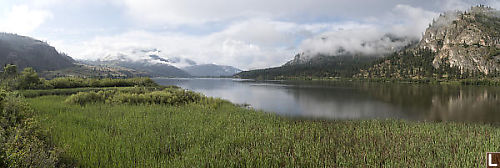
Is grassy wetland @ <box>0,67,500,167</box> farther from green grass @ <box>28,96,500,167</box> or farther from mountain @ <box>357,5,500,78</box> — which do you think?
mountain @ <box>357,5,500,78</box>

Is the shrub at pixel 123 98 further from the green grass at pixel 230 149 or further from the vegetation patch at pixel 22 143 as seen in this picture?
the vegetation patch at pixel 22 143

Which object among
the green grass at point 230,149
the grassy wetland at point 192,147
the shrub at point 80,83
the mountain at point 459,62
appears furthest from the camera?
the mountain at point 459,62

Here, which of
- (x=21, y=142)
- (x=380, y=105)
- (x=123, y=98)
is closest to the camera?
(x=21, y=142)

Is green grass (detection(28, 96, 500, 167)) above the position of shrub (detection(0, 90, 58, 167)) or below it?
below

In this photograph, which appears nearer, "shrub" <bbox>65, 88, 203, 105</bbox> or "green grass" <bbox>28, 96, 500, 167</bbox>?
"green grass" <bbox>28, 96, 500, 167</bbox>

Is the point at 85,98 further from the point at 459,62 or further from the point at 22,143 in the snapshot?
the point at 459,62

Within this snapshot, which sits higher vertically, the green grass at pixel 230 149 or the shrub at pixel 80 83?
the shrub at pixel 80 83

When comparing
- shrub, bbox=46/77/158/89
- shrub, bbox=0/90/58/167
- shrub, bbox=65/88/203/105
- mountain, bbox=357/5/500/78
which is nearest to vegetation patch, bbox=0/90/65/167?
shrub, bbox=0/90/58/167

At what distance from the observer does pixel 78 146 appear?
9258 millimetres

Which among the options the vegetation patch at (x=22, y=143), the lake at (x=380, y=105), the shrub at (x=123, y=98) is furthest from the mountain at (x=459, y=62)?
the vegetation patch at (x=22, y=143)

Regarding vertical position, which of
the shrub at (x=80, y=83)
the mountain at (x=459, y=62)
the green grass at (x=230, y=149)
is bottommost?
the green grass at (x=230, y=149)

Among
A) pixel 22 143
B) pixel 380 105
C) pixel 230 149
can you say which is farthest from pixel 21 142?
pixel 380 105

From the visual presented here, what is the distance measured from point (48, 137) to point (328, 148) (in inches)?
527

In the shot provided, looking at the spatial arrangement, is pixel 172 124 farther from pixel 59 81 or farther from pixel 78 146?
→ pixel 59 81
